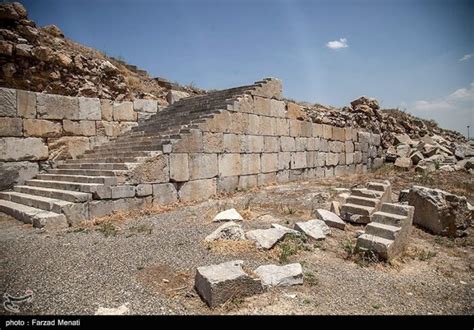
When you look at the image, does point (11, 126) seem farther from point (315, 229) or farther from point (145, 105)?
point (315, 229)

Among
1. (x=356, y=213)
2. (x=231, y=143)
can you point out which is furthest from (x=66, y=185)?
(x=356, y=213)

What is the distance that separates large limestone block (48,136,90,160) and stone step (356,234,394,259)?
8.24m

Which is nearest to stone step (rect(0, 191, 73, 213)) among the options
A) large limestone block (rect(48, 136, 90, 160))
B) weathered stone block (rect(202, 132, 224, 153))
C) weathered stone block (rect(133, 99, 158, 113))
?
large limestone block (rect(48, 136, 90, 160))

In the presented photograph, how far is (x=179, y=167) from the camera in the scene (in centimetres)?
781

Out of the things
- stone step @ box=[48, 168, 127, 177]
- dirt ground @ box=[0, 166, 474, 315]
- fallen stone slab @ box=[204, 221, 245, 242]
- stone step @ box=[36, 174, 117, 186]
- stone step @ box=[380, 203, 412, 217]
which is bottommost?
dirt ground @ box=[0, 166, 474, 315]

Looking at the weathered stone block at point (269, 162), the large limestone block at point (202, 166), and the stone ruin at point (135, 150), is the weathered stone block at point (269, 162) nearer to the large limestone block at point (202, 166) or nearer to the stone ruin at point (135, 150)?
the stone ruin at point (135, 150)

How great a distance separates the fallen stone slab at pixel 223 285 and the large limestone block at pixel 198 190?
482cm

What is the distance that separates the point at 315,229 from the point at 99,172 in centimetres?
508

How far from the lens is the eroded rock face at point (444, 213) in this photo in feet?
17.2

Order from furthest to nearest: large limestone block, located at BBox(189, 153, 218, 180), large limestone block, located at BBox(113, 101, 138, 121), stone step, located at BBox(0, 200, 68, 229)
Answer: large limestone block, located at BBox(113, 101, 138, 121)
large limestone block, located at BBox(189, 153, 218, 180)
stone step, located at BBox(0, 200, 68, 229)

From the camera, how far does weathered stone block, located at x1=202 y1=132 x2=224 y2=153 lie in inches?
335

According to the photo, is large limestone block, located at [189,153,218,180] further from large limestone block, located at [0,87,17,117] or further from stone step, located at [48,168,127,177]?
large limestone block, located at [0,87,17,117]

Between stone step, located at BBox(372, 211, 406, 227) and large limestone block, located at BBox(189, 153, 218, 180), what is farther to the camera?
large limestone block, located at BBox(189, 153, 218, 180)
